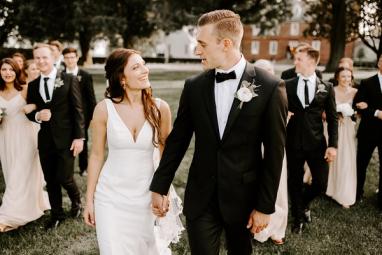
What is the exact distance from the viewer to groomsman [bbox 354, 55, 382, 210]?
21.8 ft

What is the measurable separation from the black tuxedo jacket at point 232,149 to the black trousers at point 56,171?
8.98 ft

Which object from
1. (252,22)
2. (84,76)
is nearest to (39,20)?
(252,22)

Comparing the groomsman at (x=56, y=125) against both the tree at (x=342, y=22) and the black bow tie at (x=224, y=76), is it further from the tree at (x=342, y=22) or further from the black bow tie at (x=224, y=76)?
the tree at (x=342, y=22)

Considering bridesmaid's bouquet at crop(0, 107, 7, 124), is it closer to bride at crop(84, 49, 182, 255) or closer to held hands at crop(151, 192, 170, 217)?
bride at crop(84, 49, 182, 255)

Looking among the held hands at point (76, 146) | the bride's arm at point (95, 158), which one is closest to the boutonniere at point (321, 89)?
the bride's arm at point (95, 158)

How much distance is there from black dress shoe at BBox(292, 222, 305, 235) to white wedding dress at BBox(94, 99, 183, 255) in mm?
2443

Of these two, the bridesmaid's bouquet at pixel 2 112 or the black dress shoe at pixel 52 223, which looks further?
the bridesmaid's bouquet at pixel 2 112

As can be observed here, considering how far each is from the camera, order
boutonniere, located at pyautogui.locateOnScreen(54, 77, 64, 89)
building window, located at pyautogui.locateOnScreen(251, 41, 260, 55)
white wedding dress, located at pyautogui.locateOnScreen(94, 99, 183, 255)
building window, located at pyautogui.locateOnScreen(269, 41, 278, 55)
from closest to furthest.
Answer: white wedding dress, located at pyautogui.locateOnScreen(94, 99, 183, 255) → boutonniere, located at pyautogui.locateOnScreen(54, 77, 64, 89) → building window, located at pyautogui.locateOnScreen(269, 41, 278, 55) → building window, located at pyautogui.locateOnScreen(251, 41, 260, 55)

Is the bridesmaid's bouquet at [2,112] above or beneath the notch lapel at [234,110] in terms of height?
beneath

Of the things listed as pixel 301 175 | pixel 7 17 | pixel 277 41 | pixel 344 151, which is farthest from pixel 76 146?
pixel 277 41

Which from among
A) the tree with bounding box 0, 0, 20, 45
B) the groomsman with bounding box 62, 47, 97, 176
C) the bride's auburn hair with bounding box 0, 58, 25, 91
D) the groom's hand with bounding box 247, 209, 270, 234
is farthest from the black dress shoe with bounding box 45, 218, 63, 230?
the tree with bounding box 0, 0, 20, 45

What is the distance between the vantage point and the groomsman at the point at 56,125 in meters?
5.57

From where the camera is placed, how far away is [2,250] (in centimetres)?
506

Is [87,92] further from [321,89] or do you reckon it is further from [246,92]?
[246,92]
